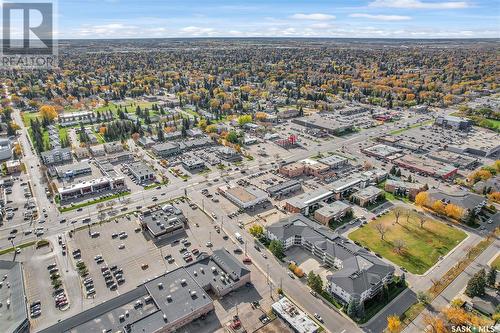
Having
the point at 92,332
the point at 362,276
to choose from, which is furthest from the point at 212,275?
the point at 362,276

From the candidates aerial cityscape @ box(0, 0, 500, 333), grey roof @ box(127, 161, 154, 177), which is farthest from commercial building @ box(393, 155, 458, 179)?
grey roof @ box(127, 161, 154, 177)

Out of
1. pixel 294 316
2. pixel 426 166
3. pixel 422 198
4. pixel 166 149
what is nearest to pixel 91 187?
pixel 166 149

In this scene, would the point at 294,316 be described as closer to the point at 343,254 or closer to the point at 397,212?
the point at 343,254

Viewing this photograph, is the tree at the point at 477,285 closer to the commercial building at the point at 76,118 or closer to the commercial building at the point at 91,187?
the commercial building at the point at 91,187

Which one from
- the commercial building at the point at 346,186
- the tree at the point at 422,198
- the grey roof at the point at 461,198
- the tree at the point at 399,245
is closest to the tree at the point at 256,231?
the commercial building at the point at 346,186

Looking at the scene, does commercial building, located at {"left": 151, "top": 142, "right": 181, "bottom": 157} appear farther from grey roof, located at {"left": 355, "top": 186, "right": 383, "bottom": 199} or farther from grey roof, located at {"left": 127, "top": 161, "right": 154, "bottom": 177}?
grey roof, located at {"left": 355, "top": 186, "right": 383, "bottom": 199}
